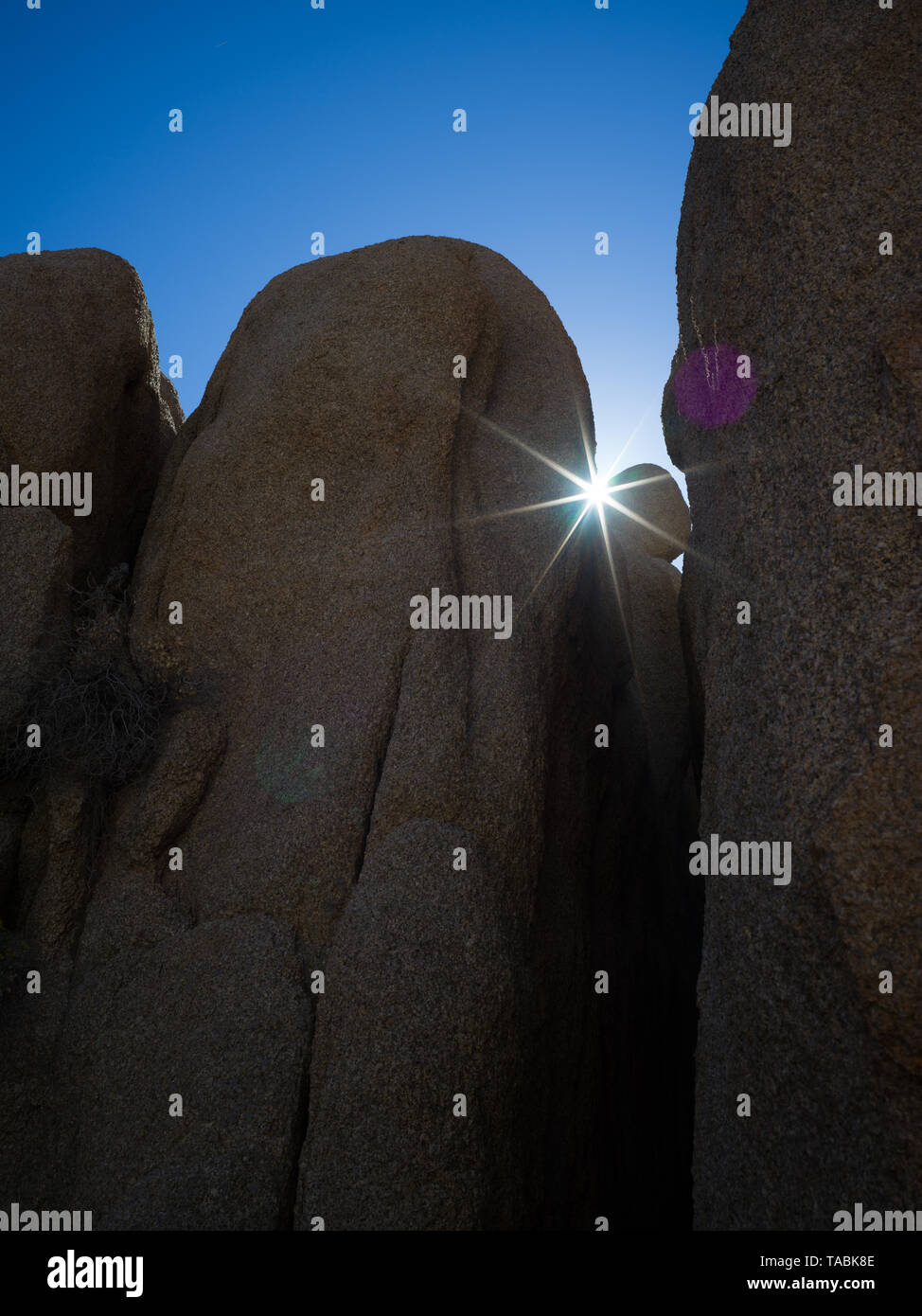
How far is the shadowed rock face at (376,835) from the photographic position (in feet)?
16.2

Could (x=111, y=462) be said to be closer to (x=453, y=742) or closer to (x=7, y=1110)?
(x=453, y=742)

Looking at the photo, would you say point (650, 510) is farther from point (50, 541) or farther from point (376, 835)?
point (376, 835)

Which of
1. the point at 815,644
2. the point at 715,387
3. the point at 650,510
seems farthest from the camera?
the point at 650,510

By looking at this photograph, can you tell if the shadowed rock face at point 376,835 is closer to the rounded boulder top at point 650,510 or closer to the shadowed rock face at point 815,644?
the shadowed rock face at point 815,644

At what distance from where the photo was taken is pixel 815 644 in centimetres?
424

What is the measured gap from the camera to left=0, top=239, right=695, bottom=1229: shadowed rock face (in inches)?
195

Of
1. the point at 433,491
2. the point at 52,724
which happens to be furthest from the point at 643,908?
the point at 52,724

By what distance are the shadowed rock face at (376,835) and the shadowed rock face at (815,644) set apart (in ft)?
4.85

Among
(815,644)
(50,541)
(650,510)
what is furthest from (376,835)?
(650,510)

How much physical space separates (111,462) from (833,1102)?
7.80m

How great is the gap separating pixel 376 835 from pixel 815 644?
3.18 m

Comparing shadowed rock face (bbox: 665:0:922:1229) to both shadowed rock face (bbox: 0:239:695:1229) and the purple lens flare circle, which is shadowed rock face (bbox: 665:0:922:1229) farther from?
shadowed rock face (bbox: 0:239:695:1229)
